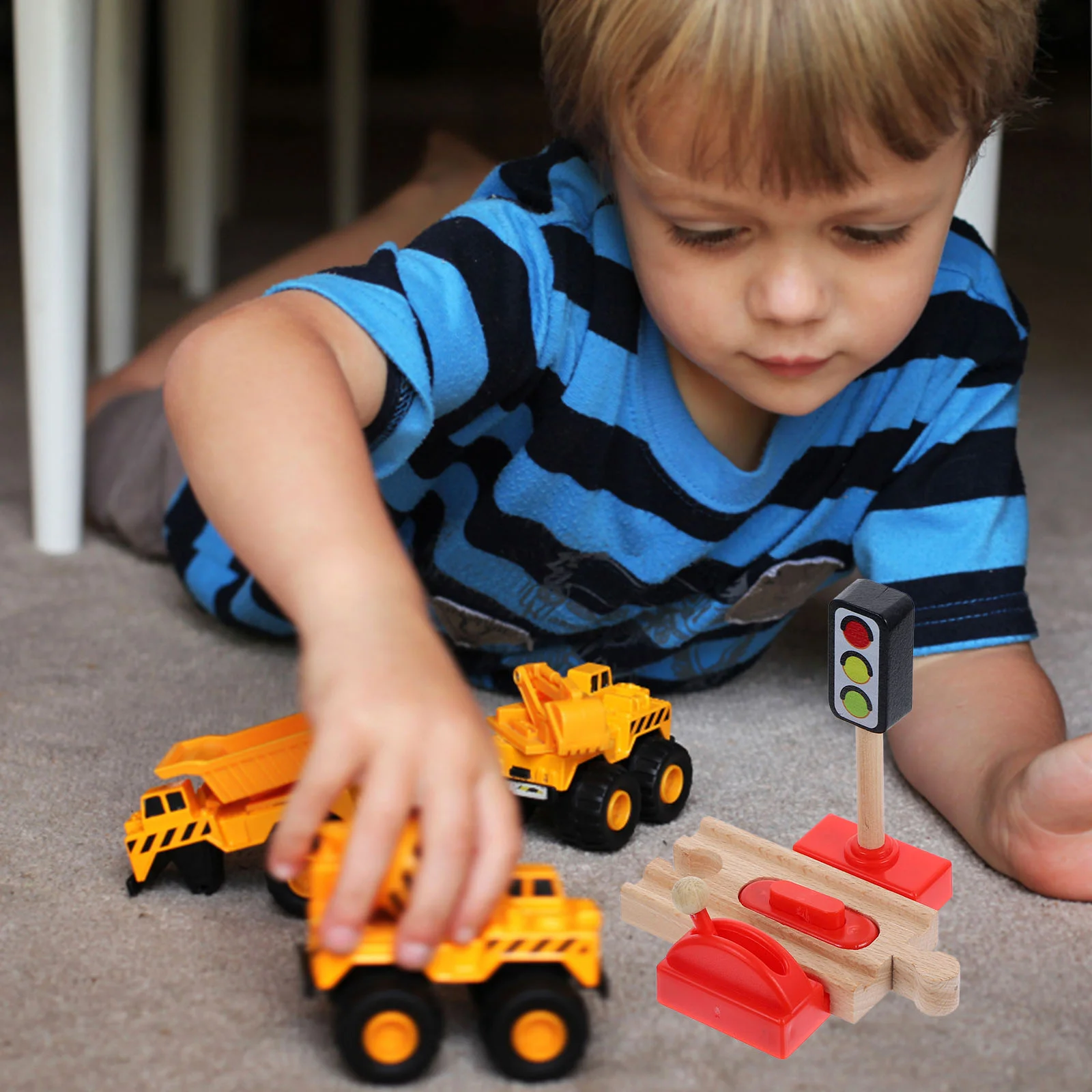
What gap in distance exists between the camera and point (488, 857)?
422 mm

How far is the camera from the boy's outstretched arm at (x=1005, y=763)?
2.05ft

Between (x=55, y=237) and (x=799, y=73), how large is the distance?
59cm

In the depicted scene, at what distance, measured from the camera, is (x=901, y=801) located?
2.39 ft

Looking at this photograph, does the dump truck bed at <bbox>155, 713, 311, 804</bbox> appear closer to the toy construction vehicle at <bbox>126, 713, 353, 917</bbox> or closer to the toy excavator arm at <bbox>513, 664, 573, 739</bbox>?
the toy construction vehicle at <bbox>126, 713, 353, 917</bbox>

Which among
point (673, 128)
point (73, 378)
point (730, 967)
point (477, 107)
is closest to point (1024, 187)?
point (477, 107)

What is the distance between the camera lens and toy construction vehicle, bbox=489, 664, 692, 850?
65 centimetres

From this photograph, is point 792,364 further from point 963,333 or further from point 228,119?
point 228,119

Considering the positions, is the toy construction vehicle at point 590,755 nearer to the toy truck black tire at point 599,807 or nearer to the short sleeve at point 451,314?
the toy truck black tire at point 599,807

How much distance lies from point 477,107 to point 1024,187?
109 centimetres

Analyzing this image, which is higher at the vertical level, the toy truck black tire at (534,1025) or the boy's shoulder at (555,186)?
the boy's shoulder at (555,186)

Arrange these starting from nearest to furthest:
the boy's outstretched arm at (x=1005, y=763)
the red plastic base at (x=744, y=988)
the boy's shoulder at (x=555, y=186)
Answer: the red plastic base at (x=744, y=988) → the boy's outstretched arm at (x=1005, y=763) → the boy's shoulder at (x=555, y=186)

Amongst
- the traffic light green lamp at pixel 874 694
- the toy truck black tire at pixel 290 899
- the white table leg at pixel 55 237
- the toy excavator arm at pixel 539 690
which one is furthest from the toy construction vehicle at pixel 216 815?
the white table leg at pixel 55 237

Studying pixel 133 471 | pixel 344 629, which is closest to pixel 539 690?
pixel 344 629

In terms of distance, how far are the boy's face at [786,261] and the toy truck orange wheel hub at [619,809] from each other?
0.19 metres
